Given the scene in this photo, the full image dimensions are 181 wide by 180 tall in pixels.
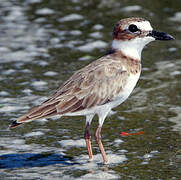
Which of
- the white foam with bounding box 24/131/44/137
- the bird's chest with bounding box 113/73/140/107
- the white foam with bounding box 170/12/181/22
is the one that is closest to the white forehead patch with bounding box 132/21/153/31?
the bird's chest with bounding box 113/73/140/107

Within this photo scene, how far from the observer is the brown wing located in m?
6.79

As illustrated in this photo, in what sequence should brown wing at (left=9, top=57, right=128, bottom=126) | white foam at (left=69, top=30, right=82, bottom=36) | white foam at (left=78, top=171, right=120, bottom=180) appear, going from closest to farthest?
white foam at (left=78, top=171, right=120, bottom=180) < brown wing at (left=9, top=57, right=128, bottom=126) < white foam at (left=69, top=30, right=82, bottom=36)

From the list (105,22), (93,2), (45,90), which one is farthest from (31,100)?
(93,2)

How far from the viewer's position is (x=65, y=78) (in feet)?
32.3

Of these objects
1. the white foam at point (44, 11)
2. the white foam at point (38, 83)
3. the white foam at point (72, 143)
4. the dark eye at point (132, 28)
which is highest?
the dark eye at point (132, 28)

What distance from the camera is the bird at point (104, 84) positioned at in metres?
6.82

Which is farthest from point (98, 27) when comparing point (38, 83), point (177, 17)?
point (38, 83)

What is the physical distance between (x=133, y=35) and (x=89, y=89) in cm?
97

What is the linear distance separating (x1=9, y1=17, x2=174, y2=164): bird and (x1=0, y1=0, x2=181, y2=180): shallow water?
467 mm

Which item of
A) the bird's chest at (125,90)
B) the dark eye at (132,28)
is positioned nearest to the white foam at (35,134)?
the bird's chest at (125,90)

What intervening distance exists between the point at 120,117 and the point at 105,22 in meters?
4.31

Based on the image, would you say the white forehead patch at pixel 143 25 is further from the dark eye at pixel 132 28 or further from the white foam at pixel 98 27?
the white foam at pixel 98 27

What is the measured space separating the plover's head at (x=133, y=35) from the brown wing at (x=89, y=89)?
11.5 inches

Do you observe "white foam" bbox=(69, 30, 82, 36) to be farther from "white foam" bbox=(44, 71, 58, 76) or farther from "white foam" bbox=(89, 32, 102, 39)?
"white foam" bbox=(44, 71, 58, 76)
